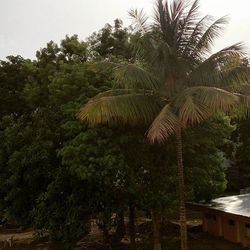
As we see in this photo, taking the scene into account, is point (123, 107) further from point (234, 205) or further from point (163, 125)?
point (234, 205)

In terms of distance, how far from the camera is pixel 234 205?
22875 millimetres

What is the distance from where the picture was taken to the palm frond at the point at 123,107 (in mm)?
13500

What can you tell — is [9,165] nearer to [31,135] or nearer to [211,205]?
[31,135]

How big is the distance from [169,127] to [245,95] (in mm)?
2930

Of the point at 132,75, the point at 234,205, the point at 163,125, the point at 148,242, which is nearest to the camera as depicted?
the point at 163,125

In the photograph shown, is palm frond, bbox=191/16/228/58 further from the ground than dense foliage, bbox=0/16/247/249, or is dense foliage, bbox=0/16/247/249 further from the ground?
palm frond, bbox=191/16/228/58

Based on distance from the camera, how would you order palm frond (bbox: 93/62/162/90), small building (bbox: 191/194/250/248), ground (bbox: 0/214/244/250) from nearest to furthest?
palm frond (bbox: 93/62/162/90), small building (bbox: 191/194/250/248), ground (bbox: 0/214/244/250)

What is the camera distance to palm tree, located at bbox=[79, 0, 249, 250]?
44.6ft

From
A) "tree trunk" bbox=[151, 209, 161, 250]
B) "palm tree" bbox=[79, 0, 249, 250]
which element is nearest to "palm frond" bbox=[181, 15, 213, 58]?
"palm tree" bbox=[79, 0, 249, 250]

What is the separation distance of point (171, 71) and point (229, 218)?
32.9 ft

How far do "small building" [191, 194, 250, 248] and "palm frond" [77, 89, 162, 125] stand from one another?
7708mm

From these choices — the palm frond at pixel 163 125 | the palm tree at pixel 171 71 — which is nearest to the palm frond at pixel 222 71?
the palm tree at pixel 171 71

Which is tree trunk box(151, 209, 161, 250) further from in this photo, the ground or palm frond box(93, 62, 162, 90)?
palm frond box(93, 62, 162, 90)

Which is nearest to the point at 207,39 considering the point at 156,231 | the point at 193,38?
the point at 193,38
